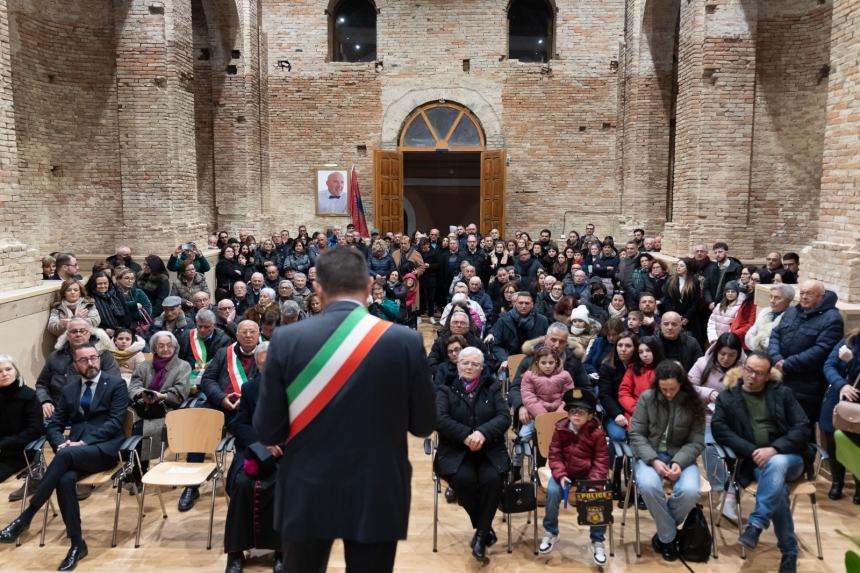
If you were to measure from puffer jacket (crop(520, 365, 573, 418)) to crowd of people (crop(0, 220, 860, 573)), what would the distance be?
0.4 inches

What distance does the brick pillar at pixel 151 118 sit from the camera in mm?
11555

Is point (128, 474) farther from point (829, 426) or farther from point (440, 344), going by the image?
point (829, 426)

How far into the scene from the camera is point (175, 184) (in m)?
11.9

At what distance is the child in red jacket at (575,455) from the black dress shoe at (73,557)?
3.11 meters

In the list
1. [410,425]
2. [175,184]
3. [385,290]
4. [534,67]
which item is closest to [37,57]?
[175,184]

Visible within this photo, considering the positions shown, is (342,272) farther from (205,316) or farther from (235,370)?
(205,316)

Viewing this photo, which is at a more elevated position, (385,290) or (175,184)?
(175,184)

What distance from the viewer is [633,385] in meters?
6.09

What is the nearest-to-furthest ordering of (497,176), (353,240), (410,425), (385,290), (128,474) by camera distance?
(410,425) < (128,474) < (385,290) < (353,240) < (497,176)

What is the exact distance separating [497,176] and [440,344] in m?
11.0

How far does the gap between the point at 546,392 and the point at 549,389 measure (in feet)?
0.12

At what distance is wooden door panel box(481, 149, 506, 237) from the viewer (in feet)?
56.0

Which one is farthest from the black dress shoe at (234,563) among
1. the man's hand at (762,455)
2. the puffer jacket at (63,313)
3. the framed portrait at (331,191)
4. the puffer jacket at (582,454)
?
the framed portrait at (331,191)

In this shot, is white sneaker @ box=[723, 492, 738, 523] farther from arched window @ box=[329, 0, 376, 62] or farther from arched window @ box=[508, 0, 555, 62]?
arched window @ box=[329, 0, 376, 62]
